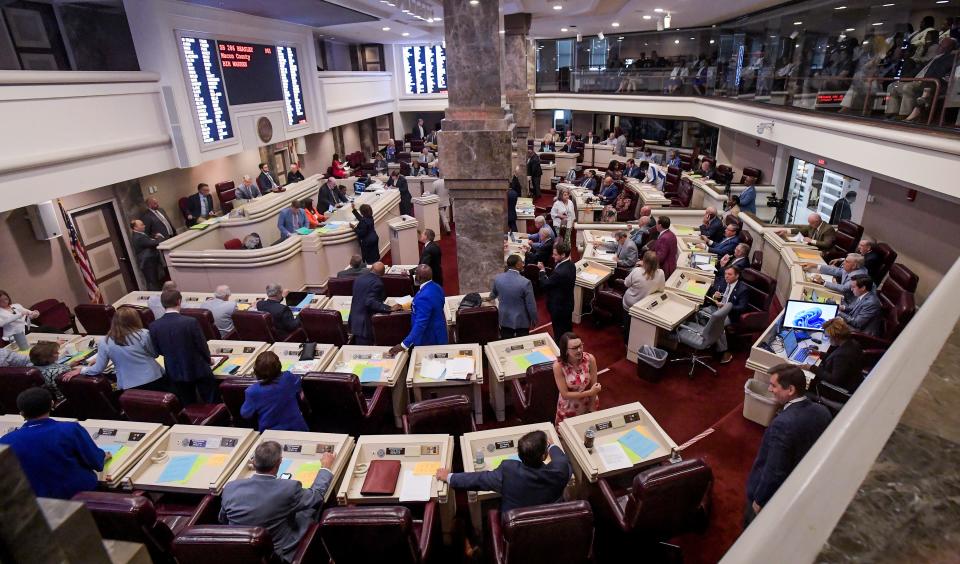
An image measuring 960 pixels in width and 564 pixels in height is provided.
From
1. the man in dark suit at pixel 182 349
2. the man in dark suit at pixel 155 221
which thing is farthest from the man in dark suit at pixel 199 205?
the man in dark suit at pixel 182 349

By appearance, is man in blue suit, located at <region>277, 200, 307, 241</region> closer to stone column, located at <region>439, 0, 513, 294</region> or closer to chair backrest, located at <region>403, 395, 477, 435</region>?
stone column, located at <region>439, 0, 513, 294</region>

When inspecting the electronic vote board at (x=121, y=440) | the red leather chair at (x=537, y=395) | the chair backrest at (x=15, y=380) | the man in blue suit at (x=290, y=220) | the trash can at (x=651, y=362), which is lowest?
the trash can at (x=651, y=362)

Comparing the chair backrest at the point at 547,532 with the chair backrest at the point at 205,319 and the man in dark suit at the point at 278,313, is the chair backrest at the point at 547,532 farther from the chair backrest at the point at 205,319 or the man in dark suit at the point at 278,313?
the chair backrest at the point at 205,319

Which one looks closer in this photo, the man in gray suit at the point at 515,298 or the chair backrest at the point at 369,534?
the chair backrest at the point at 369,534

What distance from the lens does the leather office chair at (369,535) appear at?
296 centimetres

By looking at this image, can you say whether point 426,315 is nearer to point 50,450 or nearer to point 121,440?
point 121,440

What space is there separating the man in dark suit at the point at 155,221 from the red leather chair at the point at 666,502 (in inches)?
354

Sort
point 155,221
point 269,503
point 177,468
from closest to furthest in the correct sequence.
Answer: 1. point 269,503
2. point 177,468
3. point 155,221

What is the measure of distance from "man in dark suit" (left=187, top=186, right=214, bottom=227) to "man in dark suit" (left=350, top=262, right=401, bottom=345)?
6096 millimetres

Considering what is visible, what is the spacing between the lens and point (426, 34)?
1788cm

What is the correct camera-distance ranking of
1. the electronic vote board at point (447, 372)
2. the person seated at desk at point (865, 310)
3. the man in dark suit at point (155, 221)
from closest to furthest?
the electronic vote board at point (447, 372) → the person seated at desk at point (865, 310) → the man in dark suit at point (155, 221)

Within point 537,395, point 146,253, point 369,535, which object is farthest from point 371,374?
point 146,253

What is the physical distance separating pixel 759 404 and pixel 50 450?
6.06 m

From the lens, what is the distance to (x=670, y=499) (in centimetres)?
338
